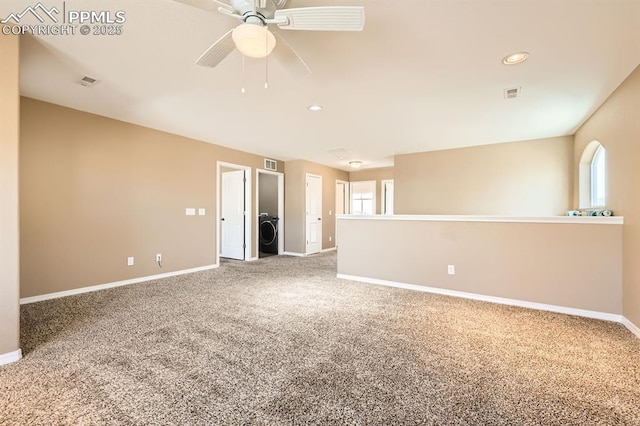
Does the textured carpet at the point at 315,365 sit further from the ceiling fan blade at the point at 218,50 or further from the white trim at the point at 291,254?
the white trim at the point at 291,254

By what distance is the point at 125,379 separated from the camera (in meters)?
1.81

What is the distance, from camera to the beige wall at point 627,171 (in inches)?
100

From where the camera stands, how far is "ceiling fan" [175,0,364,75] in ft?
4.69

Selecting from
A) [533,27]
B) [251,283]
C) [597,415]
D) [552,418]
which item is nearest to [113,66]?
[251,283]

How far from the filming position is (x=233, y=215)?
643 centimetres

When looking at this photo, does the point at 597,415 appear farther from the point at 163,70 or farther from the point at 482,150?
the point at 482,150

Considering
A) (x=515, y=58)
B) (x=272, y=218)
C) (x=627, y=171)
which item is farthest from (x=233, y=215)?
(x=627, y=171)

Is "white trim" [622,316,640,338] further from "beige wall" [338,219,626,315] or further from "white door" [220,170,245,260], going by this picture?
"white door" [220,170,245,260]

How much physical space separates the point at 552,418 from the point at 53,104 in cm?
551

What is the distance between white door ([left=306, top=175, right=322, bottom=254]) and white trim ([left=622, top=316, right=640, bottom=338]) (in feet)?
17.8

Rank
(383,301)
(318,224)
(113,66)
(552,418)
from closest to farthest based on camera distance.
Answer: (552,418) → (113,66) → (383,301) → (318,224)

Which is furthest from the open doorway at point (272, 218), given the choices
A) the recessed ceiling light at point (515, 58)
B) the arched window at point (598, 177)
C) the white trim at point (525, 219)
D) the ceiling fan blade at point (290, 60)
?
the arched window at point (598, 177)

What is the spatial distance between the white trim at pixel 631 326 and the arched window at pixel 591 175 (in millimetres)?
1825

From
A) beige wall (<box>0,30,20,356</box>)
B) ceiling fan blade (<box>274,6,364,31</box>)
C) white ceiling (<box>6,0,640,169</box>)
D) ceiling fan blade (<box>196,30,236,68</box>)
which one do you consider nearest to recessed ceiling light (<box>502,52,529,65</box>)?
white ceiling (<box>6,0,640,169</box>)
